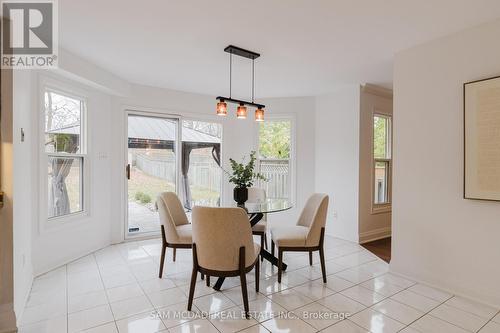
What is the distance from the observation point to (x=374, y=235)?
15.1 feet

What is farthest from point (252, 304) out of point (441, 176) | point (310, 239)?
point (441, 176)

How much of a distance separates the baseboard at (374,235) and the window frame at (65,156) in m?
4.22

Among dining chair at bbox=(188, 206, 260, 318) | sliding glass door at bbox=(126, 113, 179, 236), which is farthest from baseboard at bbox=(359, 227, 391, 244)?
sliding glass door at bbox=(126, 113, 179, 236)

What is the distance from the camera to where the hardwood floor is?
3.77 metres

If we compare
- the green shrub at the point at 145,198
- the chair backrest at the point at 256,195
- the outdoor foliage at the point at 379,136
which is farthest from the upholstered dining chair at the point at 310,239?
the green shrub at the point at 145,198

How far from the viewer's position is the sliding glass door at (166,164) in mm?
4543

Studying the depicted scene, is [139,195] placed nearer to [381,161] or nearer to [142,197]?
[142,197]

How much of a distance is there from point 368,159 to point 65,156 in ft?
14.6

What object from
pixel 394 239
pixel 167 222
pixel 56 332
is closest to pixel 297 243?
pixel 394 239

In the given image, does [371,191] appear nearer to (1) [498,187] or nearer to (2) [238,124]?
(1) [498,187]

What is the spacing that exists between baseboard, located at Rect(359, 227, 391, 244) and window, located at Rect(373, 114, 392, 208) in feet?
1.40

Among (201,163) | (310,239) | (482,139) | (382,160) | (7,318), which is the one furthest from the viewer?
(201,163)

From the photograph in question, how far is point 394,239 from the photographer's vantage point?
3.15 m

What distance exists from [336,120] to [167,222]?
10.8ft
